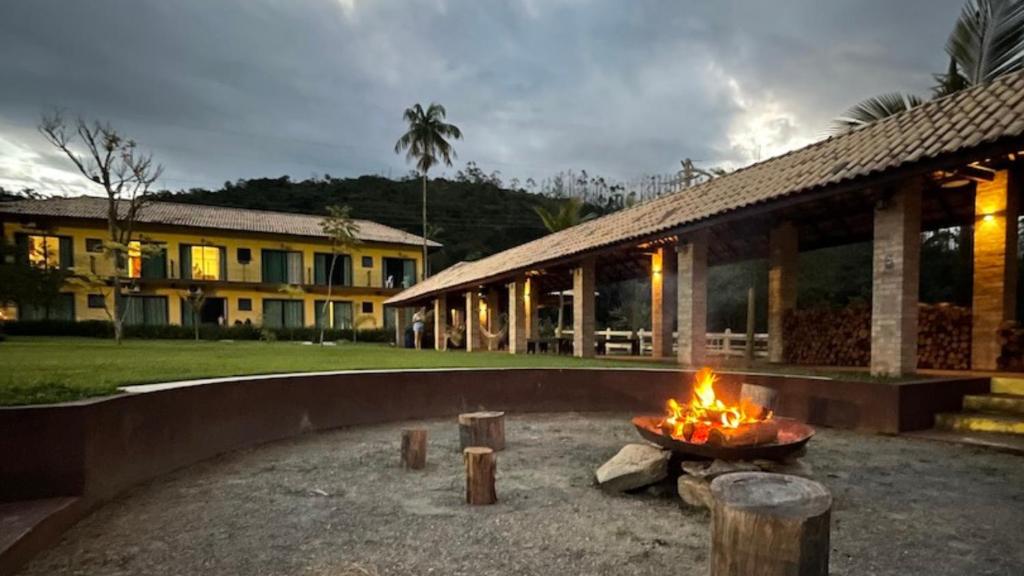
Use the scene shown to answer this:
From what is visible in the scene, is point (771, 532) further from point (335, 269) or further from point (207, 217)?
point (207, 217)

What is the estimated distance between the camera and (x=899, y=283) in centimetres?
713

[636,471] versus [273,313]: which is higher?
[636,471]

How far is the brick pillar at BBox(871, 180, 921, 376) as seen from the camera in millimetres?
7121

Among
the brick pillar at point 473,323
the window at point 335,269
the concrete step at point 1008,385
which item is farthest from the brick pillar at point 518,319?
the window at point 335,269

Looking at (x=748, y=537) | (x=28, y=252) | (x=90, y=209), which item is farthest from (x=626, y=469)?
(x=90, y=209)

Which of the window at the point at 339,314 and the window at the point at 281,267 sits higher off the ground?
the window at the point at 281,267

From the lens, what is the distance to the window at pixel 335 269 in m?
34.3

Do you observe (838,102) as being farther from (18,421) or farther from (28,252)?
(28,252)

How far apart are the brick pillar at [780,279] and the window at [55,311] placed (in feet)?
103

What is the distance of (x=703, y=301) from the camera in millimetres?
10797

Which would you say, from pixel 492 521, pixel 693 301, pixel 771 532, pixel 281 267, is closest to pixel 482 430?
pixel 492 521

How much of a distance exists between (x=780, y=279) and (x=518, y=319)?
7316mm

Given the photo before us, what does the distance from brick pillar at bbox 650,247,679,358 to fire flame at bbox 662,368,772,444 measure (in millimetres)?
9472

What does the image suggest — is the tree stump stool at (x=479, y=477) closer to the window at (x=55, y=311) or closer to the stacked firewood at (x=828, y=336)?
the stacked firewood at (x=828, y=336)
